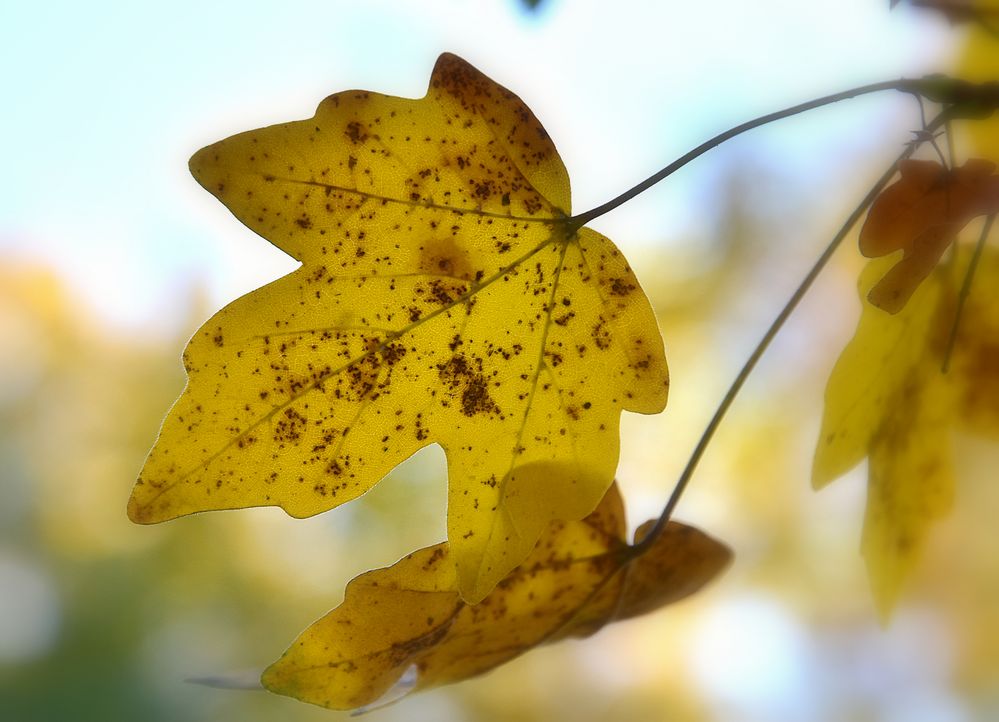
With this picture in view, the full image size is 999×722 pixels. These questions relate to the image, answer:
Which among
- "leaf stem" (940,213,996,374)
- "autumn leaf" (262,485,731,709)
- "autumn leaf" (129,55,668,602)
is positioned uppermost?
"leaf stem" (940,213,996,374)

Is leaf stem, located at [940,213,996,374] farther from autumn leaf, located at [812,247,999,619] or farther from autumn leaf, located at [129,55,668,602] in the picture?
autumn leaf, located at [129,55,668,602]

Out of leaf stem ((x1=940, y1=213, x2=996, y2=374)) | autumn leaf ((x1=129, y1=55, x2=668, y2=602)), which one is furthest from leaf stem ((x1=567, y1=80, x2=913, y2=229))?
leaf stem ((x1=940, y1=213, x2=996, y2=374))

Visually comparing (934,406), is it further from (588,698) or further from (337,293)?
(588,698)

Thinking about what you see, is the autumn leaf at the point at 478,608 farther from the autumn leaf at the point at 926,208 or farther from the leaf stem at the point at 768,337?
the autumn leaf at the point at 926,208

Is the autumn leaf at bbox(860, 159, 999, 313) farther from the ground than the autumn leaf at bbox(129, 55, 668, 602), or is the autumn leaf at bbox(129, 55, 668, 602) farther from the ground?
the autumn leaf at bbox(860, 159, 999, 313)

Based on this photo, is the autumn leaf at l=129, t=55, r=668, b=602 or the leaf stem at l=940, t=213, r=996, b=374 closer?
the autumn leaf at l=129, t=55, r=668, b=602

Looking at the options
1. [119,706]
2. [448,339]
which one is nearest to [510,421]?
[448,339]

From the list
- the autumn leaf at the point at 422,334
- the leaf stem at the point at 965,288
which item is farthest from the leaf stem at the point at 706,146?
the leaf stem at the point at 965,288
